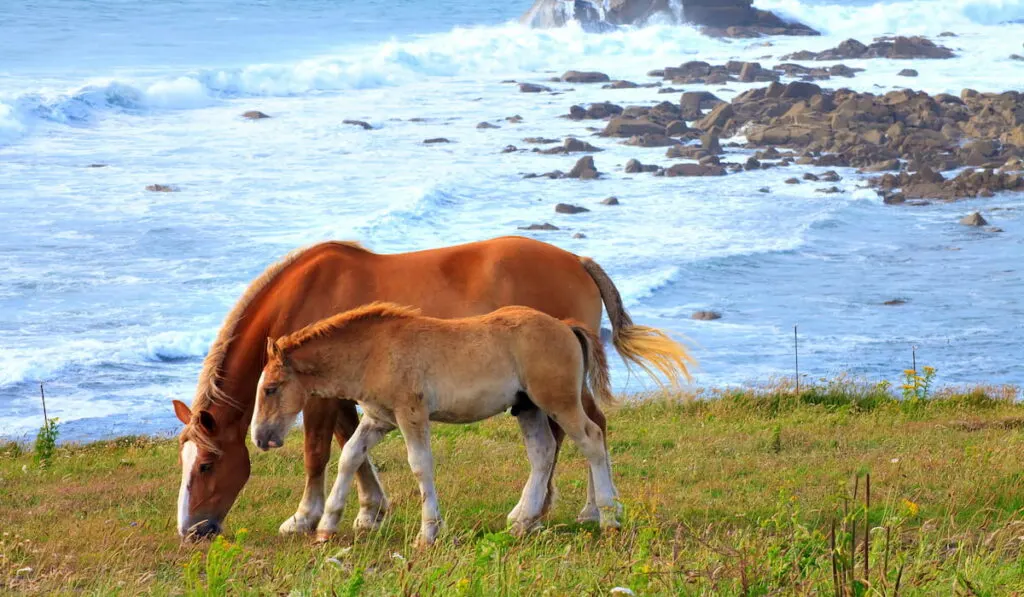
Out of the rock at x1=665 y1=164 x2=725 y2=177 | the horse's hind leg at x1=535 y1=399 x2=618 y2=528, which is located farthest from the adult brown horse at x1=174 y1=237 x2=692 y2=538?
the rock at x1=665 y1=164 x2=725 y2=177

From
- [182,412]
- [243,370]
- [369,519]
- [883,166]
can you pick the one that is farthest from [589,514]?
[883,166]

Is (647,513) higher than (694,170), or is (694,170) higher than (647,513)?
(647,513)

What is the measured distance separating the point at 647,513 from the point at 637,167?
34.3 metres

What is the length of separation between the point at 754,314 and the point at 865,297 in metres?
2.87

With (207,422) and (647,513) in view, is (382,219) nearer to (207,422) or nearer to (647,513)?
(207,422)

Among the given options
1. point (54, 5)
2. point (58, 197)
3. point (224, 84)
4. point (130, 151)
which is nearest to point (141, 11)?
point (54, 5)

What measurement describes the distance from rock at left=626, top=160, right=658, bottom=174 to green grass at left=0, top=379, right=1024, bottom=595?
25441 millimetres

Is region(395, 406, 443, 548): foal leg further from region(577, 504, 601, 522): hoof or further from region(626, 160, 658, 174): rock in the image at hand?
region(626, 160, 658, 174): rock

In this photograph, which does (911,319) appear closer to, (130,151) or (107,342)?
(107,342)

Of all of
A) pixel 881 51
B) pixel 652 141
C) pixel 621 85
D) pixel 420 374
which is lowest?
pixel 621 85

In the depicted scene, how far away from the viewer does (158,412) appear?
725 inches

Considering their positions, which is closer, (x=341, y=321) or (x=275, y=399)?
(x=275, y=399)

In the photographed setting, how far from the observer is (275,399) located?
752 centimetres

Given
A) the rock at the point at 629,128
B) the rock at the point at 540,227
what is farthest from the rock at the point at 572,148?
the rock at the point at 540,227
